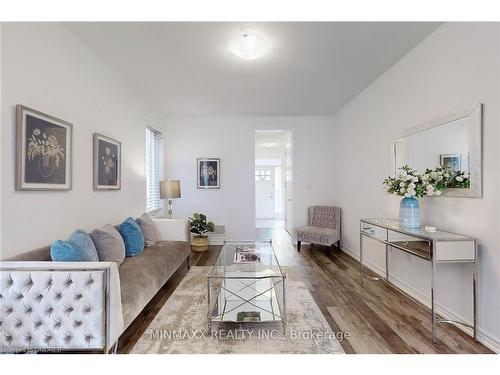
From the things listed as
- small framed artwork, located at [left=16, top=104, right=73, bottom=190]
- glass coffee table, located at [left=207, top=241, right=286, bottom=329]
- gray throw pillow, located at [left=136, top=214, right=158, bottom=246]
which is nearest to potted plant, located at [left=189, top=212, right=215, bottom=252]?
gray throw pillow, located at [left=136, top=214, right=158, bottom=246]

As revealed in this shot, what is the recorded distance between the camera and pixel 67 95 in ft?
7.70

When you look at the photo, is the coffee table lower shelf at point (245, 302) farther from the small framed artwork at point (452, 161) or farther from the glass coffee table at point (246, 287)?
the small framed artwork at point (452, 161)

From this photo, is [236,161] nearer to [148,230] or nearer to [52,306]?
Result: [148,230]

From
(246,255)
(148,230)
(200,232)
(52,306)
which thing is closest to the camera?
(52,306)

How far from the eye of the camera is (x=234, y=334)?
201cm

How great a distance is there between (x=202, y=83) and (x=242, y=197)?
247 cm

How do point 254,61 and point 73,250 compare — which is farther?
point 254,61

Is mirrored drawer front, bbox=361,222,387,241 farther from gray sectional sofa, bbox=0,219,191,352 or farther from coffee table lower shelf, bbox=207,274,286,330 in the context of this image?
gray sectional sofa, bbox=0,219,191,352

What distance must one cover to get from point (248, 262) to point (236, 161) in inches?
114

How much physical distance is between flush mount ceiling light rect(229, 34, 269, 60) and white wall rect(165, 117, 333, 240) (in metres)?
2.64

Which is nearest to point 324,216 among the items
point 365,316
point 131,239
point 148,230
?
point 365,316

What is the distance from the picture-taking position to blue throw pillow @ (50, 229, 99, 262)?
5.83 ft
